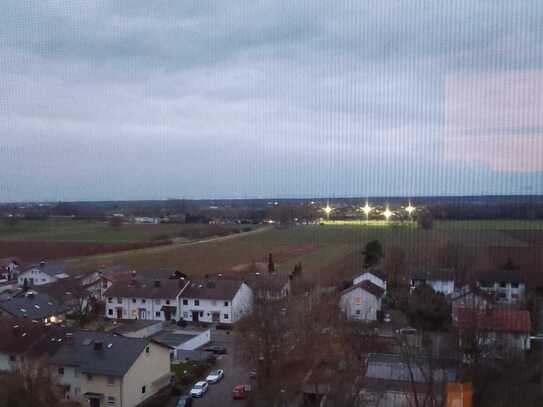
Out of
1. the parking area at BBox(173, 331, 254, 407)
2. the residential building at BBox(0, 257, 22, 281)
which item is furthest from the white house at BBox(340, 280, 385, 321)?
the residential building at BBox(0, 257, 22, 281)

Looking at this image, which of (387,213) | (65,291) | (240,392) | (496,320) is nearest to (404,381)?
(496,320)

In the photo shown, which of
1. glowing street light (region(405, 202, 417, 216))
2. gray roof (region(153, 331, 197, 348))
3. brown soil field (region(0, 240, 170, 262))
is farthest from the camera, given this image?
brown soil field (region(0, 240, 170, 262))

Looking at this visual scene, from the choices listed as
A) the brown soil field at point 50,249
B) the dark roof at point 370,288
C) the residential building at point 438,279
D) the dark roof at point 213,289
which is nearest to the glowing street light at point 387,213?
the residential building at point 438,279

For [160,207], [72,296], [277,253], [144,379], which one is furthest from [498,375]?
[160,207]

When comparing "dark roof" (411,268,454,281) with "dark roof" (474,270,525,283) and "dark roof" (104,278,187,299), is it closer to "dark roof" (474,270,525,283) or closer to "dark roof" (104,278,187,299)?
"dark roof" (474,270,525,283)

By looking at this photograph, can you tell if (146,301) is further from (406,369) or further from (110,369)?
(406,369)

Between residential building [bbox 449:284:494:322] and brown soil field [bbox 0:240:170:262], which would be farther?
brown soil field [bbox 0:240:170:262]
